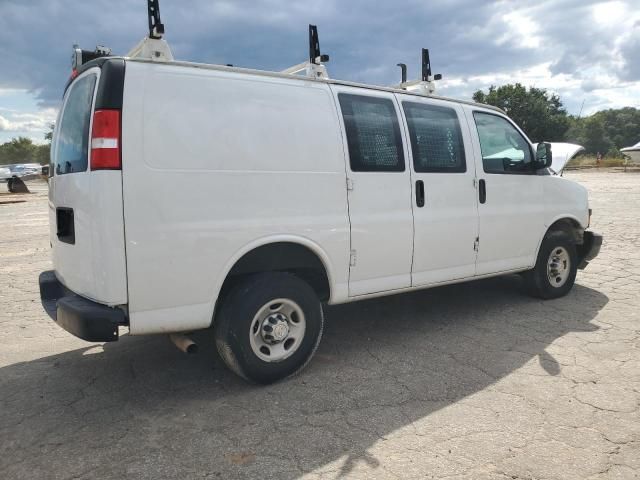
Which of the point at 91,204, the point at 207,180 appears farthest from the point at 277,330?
the point at 91,204

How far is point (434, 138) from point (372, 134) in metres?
0.75

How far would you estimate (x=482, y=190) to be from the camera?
4.82m

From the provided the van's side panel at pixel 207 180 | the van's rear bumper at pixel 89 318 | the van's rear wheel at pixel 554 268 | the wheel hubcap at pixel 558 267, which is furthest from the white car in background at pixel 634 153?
the van's rear bumper at pixel 89 318

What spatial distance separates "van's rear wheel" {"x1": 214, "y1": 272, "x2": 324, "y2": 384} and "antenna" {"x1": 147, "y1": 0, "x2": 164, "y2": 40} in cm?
167

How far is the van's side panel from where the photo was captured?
3035 mm

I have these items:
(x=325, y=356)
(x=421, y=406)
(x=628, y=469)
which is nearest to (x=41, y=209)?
(x=325, y=356)

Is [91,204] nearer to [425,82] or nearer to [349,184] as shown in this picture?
[349,184]

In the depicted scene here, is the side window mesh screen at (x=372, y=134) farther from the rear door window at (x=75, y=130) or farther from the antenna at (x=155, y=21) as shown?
the rear door window at (x=75, y=130)

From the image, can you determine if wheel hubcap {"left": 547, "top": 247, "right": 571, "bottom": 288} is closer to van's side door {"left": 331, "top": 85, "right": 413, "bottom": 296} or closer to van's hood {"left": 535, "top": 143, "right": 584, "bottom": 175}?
van's hood {"left": 535, "top": 143, "right": 584, "bottom": 175}

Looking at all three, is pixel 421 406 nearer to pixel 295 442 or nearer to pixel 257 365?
pixel 295 442

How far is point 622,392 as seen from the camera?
136 inches

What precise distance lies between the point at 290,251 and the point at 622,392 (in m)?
2.45

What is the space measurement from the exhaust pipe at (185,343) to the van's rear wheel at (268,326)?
17 cm

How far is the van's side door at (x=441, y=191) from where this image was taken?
4336 millimetres
